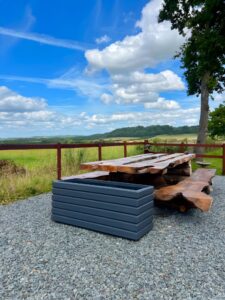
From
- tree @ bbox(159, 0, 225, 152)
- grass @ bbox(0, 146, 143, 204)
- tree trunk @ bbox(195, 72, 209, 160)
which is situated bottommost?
grass @ bbox(0, 146, 143, 204)

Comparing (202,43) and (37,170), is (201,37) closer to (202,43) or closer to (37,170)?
(202,43)

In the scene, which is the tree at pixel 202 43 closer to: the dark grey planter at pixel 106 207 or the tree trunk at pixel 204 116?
the tree trunk at pixel 204 116

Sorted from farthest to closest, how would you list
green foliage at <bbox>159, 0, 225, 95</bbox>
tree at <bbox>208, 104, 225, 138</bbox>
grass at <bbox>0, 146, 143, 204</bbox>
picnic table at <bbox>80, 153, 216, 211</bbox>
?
tree at <bbox>208, 104, 225, 138</bbox>, green foliage at <bbox>159, 0, 225, 95</bbox>, grass at <bbox>0, 146, 143, 204</bbox>, picnic table at <bbox>80, 153, 216, 211</bbox>

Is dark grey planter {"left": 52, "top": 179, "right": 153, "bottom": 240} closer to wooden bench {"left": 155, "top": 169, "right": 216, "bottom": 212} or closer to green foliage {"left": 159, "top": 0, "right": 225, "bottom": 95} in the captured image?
wooden bench {"left": 155, "top": 169, "right": 216, "bottom": 212}

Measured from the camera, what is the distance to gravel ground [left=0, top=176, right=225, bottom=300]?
1.96 metres

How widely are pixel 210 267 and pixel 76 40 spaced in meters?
10.8

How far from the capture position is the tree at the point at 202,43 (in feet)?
32.6

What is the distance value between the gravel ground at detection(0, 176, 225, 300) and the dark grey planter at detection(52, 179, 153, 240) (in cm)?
11

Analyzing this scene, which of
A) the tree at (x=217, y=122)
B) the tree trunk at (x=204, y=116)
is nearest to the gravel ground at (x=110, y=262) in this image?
the tree trunk at (x=204, y=116)

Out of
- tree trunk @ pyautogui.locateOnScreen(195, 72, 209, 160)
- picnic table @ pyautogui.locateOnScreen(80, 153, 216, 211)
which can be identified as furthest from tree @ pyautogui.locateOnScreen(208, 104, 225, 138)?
picnic table @ pyautogui.locateOnScreen(80, 153, 216, 211)

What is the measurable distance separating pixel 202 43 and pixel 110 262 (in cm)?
983

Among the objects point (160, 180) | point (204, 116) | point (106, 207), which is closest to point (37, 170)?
point (160, 180)

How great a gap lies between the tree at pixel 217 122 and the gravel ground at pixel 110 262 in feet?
55.6

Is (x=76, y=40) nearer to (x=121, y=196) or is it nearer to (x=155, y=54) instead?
(x=155, y=54)
